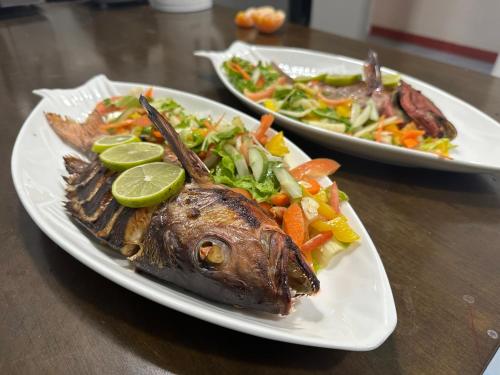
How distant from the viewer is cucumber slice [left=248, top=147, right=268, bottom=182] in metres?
1.76

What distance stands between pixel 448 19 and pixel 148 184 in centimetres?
727

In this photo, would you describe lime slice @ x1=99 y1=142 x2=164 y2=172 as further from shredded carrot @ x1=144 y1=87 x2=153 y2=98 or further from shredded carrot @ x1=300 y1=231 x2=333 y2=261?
shredded carrot @ x1=144 y1=87 x2=153 y2=98

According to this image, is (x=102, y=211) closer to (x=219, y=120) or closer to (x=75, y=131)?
(x=75, y=131)

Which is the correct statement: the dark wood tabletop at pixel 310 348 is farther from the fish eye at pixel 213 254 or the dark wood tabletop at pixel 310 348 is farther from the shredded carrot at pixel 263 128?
the shredded carrot at pixel 263 128

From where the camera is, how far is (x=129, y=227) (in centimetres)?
141

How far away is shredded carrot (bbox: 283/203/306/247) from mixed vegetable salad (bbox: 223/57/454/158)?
3.15 ft

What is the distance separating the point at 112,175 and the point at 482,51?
7.07 metres

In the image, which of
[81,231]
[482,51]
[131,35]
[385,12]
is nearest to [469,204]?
[81,231]

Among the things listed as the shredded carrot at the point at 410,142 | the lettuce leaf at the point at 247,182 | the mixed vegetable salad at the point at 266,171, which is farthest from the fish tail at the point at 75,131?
the shredded carrot at the point at 410,142

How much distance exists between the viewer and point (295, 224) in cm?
148

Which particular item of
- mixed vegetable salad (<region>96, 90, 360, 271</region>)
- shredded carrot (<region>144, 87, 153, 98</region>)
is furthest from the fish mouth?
shredded carrot (<region>144, 87, 153, 98</region>)

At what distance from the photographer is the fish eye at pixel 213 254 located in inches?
45.6

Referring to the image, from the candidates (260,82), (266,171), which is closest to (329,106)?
(260,82)

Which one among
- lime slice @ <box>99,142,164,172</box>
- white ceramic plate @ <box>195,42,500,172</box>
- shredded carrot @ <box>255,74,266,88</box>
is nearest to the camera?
lime slice @ <box>99,142,164,172</box>
